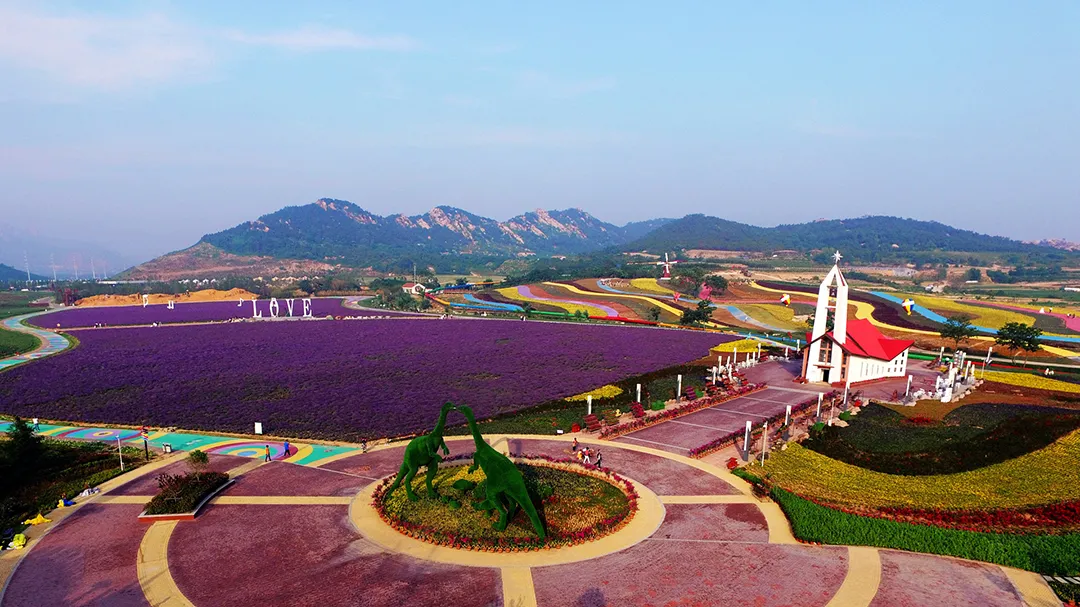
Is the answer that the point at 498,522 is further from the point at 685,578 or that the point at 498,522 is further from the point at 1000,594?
the point at 1000,594

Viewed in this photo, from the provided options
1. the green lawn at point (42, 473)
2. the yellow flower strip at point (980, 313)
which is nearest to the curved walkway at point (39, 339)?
the green lawn at point (42, 473)

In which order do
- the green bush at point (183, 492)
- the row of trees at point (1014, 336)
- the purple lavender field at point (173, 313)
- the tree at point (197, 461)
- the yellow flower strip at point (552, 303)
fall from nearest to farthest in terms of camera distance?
1. the green bush at point (183, 492)
2. the tree at point (197, 461)
3. the row of trees at point (1014, 336)
4. the purple lavender field at point (173, 313)
5. the yellow flower strip at point (552, 303)

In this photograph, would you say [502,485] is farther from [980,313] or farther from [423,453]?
[980,313]

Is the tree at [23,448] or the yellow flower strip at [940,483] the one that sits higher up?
the tree at [23,448]

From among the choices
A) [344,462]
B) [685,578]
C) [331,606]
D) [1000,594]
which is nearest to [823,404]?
[1000,594]

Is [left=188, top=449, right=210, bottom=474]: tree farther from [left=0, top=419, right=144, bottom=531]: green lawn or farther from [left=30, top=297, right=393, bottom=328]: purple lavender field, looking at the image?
[left=30, top=297, right=393, bottom=328]: purple lavender field

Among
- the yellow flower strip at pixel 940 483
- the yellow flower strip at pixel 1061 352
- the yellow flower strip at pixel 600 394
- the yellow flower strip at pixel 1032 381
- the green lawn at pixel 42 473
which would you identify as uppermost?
the green lawn at pixel 42 473

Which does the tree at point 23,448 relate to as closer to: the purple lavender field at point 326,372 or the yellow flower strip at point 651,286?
the purple lavender field at point 326,372

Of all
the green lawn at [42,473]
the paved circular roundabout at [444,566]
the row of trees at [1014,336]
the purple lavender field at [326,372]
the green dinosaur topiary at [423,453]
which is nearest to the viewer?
the paved circular roundabout at [444,566]
